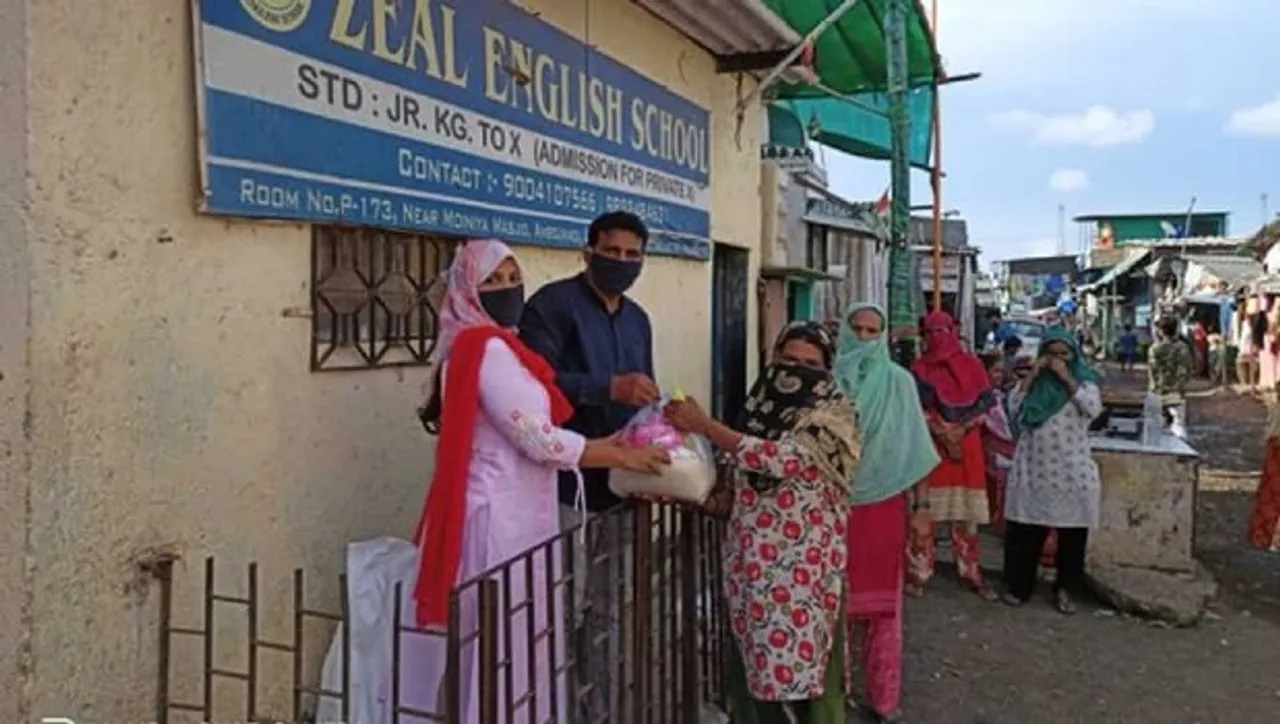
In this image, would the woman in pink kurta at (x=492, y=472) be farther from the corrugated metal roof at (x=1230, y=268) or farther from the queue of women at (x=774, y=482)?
the corrugated metal roof at (x=1230, y=268)

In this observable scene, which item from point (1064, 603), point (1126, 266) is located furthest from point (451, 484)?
point (1126, 266)

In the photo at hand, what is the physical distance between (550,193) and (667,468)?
6.08 ft

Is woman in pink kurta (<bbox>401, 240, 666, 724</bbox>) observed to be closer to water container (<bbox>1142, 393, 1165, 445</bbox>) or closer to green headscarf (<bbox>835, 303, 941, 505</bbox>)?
green headscarf (<bbox>835, 303, 941, 505</bbox>)

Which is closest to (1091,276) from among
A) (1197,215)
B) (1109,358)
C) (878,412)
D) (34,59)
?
(1109,358)

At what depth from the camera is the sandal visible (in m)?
6.20

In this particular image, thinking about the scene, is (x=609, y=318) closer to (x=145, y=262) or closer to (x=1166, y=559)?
(x=145, y=262)

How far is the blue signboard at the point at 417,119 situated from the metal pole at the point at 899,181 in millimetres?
2945

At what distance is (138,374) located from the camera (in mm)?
2537

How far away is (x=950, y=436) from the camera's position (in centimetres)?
611

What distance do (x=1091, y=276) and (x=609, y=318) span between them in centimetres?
4169

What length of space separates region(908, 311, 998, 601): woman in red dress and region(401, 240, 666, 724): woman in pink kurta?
11.9ft

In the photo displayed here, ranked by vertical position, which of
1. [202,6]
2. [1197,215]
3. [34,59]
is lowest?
[34,59]

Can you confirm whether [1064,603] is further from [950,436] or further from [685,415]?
[685,415]

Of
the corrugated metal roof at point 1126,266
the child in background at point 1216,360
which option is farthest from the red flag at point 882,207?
the corrugated metal roof at point 1126,266
